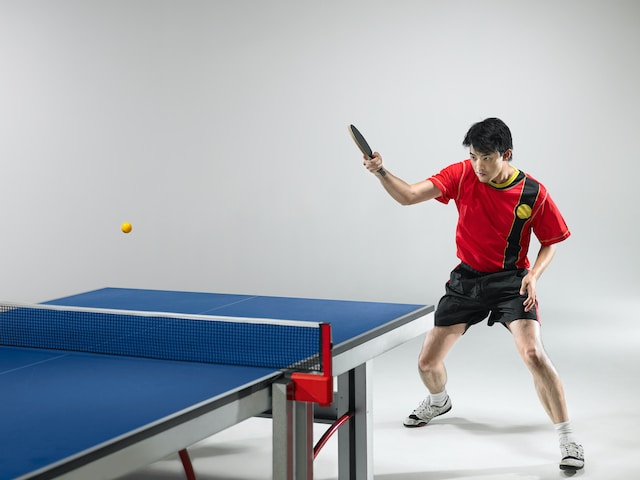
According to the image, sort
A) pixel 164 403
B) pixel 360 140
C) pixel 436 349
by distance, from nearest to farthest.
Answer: pixel 164 403 → pixel 360 140 → pixel 436 349

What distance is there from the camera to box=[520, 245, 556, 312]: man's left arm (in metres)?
4.11

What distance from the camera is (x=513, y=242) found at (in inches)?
172

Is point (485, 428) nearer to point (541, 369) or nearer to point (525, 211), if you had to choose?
point (541, 369)

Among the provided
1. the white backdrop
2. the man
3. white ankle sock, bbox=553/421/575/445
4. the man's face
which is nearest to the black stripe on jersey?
the man

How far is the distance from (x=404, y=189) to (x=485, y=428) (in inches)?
54.7

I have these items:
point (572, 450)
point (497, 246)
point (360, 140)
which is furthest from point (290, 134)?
point (572, 450)

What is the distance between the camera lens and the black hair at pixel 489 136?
13.6 ft

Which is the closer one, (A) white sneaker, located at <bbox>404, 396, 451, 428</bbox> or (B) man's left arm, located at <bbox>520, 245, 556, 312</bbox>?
(B) man's left arm, located at <bbox>520, 245, 556, 312</bbox>

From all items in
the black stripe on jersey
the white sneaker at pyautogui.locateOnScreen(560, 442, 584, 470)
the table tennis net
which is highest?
the black stripe on jersey

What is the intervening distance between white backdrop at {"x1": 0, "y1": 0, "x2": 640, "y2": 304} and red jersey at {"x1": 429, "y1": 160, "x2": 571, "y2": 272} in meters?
4.21

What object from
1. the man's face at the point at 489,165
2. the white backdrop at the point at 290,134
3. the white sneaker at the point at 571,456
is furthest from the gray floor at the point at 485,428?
the white backdrop at the point at 290,134

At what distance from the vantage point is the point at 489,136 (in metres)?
4.13

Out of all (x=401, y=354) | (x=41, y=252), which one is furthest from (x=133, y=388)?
(x=41, y=252)

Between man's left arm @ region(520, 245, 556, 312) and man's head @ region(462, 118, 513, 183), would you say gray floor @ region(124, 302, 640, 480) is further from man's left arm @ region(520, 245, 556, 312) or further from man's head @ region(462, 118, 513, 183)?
man's head @ region(462, 118, 513, 183)
